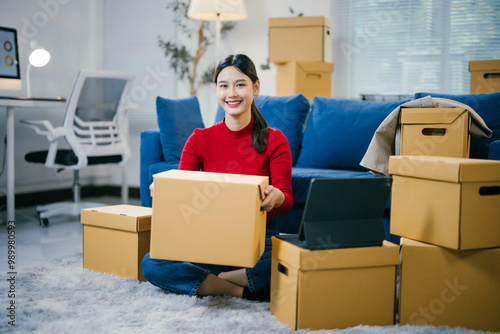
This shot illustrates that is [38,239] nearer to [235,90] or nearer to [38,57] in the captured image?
[38,57]

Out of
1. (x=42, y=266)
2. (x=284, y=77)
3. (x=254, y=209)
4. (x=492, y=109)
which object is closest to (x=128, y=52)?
(x=284, y=77)

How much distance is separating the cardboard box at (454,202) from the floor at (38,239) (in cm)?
175

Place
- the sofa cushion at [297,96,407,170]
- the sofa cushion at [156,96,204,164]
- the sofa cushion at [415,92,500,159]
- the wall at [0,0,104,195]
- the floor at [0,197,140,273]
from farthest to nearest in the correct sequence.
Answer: the wall at [0,0,104,195] → the sofa cushion at [156,96,204,164] → the sofa cushion at [297,96,407,170] → the floor at [0,197,140,273] → the sofa cushion at [415,92,500,159]

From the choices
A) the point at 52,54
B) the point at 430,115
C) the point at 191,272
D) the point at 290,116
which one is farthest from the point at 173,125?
the point at 52,54

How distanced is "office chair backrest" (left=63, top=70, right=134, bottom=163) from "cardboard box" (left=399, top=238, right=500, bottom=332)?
2.53 meters

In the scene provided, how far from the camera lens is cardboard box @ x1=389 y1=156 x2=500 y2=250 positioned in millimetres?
1608

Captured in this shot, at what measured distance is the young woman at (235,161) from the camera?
190 centimetres

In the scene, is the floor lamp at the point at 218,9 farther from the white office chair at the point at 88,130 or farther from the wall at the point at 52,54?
the wall at the point at 52,54

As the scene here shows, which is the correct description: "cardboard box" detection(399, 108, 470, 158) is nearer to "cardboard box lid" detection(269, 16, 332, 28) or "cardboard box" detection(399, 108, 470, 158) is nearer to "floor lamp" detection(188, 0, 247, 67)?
"cardboard box lid" detection(269, 16, 332, 28)

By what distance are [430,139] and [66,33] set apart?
3.46 metres

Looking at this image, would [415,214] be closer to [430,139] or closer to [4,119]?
[430,139]

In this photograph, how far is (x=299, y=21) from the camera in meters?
3.61

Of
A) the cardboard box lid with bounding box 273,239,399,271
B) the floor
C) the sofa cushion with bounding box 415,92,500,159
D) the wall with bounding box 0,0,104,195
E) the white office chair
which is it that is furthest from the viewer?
the wall with bounding box 0,0,104,195

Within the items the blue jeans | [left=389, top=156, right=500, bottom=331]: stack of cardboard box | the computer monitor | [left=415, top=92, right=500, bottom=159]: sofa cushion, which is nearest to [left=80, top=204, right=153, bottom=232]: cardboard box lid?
the blue jeans
